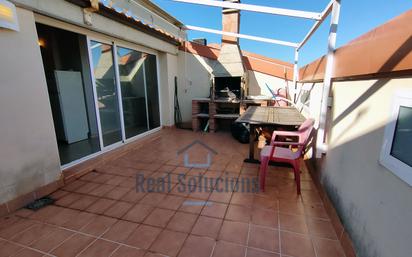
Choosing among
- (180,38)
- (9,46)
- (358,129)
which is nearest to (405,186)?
(358,129)

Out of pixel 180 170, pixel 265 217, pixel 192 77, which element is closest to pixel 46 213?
pixel 180 170

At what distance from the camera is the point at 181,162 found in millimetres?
3383

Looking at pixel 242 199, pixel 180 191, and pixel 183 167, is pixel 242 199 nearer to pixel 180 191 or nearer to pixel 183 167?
pixel 180 191

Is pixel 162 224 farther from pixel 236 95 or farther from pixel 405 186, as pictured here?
pixel 236 95

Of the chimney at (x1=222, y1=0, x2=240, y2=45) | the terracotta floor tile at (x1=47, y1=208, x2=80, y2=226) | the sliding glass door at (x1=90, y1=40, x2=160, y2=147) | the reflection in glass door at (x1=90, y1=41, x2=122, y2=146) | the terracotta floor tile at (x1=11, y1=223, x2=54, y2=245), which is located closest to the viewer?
the terracotta floor tile at (x1=11, y1=223, x2=54, y2=245)

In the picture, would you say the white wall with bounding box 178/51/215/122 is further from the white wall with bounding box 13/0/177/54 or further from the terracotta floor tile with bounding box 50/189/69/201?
the terracotta floor tile with bounding box 50/189/69/201

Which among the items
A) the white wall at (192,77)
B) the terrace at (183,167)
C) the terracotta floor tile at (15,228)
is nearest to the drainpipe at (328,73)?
the terrace at (183,167)

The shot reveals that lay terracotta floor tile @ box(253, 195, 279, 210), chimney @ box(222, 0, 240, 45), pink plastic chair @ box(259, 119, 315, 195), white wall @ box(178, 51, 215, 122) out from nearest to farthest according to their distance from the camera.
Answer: terracotta floor tile @ box(253, 195, 279, 210), pink plastic chair @ box(259, 119, 315, 195), chimney @ box(222, 0, 240, 45), white wall @ box(178, 51, 215, 122)

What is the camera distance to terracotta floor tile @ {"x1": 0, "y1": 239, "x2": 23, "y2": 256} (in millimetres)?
1575

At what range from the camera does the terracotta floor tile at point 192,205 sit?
210 cm

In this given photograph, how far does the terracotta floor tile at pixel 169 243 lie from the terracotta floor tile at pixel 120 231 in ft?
0.97

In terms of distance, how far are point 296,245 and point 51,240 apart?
212cm

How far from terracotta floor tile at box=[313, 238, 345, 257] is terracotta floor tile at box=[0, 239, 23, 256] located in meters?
2.46

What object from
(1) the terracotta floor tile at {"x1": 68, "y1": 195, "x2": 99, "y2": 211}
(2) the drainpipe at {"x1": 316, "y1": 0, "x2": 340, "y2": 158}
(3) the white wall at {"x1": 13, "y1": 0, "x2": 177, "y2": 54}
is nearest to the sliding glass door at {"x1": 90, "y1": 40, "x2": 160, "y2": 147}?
(3) the white wall at {"x1": 13, "y1": 0, "x2": 177, "y2": 54}
